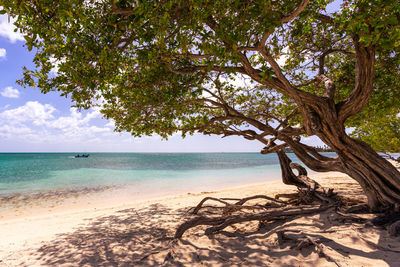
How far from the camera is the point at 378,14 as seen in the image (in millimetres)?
3020

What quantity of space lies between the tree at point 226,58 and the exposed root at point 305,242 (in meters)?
2.19

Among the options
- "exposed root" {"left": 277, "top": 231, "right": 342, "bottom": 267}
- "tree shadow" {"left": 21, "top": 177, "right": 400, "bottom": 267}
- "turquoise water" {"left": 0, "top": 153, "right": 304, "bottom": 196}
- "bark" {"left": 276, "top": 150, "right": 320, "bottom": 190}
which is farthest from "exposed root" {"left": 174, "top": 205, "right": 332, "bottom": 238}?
"turquoise water" {"left": 0, "top": 153, "right": 304, "bottom": 196}

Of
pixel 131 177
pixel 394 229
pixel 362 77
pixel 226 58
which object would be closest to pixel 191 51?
pixel 226 58

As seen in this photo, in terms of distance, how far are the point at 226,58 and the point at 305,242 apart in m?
3.59

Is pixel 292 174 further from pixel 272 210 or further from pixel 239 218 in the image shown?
pixel 239 218

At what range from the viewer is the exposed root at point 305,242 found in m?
3.18

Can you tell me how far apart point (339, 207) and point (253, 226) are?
2241mm

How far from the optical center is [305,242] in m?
3.53

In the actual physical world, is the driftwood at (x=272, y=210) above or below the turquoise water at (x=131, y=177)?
above

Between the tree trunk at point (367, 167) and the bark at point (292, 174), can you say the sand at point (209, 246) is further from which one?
the bark at point (292, 174)

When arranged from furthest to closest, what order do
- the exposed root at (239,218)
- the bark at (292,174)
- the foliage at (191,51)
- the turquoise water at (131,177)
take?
the turquoise water at (131,177) → the bark at (292,174) → the exposed root at (239,218) → the foliage at (191,51)

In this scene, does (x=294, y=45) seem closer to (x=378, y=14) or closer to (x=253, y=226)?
(x=378, y=14)

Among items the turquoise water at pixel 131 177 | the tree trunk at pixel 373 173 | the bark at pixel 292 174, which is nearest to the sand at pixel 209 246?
the tree trunk at pixel 373 173

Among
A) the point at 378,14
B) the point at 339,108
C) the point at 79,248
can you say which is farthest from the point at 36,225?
the point at 378,14
